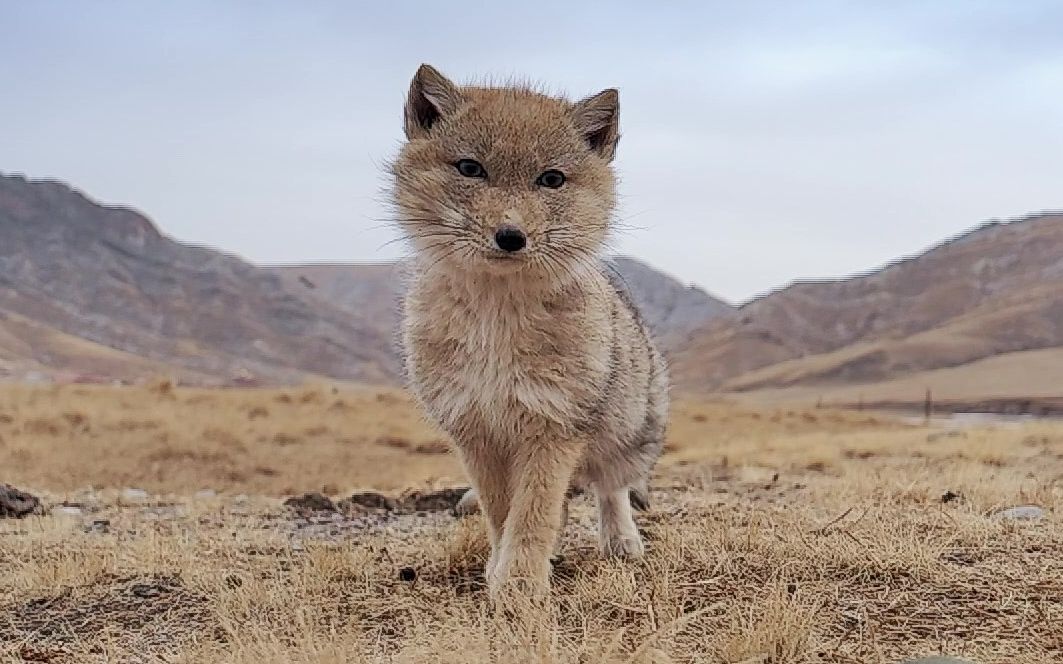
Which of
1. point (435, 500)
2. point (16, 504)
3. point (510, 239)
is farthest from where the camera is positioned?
point (435, 500)

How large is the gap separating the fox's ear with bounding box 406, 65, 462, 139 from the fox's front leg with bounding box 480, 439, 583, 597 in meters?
1.72

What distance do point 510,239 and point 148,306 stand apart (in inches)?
5411

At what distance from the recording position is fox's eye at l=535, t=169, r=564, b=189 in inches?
209

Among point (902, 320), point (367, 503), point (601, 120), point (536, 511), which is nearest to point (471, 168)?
point (601, 120)

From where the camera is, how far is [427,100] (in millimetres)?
5660

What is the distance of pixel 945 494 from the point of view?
327 inches

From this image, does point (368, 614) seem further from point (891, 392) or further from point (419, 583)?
point (891, 392)

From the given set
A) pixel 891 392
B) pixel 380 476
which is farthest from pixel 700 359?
pixel 380 476

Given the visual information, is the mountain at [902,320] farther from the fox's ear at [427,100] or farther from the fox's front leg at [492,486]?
the fox's ear at [427,100]

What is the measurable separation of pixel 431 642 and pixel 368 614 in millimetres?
1198

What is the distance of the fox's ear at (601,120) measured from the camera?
569 centimetres

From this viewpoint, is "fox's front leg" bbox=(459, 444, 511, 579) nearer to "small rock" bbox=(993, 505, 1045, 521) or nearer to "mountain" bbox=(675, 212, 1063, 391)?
"small rock" bbox=(993, 505, 1045, 521)

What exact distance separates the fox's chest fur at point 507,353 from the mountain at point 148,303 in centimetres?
9831

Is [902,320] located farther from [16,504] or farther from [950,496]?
[16,504]
